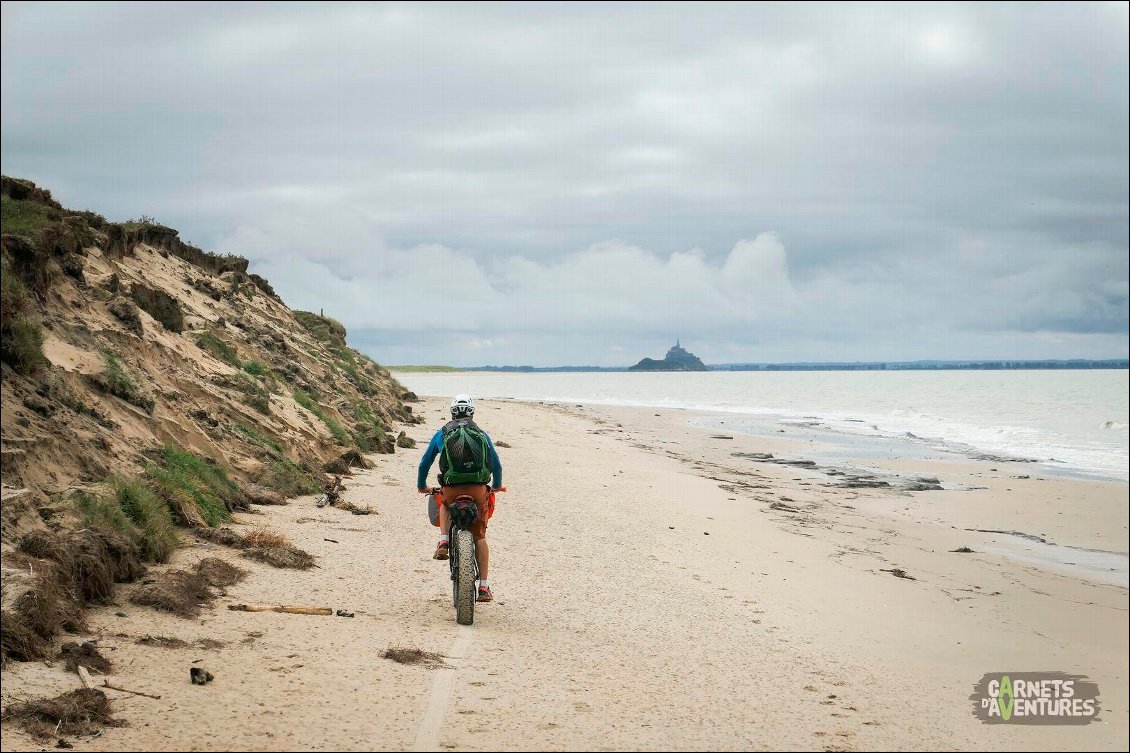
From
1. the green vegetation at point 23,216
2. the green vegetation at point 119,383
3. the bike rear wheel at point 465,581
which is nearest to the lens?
the bike rear wheel at point 465,581

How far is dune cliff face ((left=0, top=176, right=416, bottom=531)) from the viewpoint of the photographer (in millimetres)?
9125

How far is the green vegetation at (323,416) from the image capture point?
63.3ft

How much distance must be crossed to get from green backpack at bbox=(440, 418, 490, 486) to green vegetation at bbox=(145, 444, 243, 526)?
12.2 feet

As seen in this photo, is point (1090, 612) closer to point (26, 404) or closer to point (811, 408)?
point (26, 404)

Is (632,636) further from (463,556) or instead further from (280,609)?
(280,609)

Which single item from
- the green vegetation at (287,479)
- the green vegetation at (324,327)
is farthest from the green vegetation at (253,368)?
the green vegetation at (324,327)

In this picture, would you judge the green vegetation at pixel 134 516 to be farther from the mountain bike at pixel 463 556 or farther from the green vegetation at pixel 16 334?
the mountain bike at pixel 463 556

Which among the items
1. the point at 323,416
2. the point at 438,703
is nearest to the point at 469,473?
the point at 438,703

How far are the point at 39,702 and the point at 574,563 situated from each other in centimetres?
714

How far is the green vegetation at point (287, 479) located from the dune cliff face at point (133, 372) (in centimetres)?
3

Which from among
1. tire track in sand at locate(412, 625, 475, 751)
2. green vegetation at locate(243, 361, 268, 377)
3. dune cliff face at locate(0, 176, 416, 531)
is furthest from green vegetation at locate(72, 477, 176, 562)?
green vegetation at locate(243, 361, 268, 377)

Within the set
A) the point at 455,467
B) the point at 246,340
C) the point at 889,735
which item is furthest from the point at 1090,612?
the point at 246,340

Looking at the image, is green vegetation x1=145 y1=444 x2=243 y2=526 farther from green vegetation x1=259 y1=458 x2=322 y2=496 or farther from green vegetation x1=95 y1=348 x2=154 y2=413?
green vegetation x1=259 y1=458 x2=322 y2=496

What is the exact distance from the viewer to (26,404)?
8945 mm
